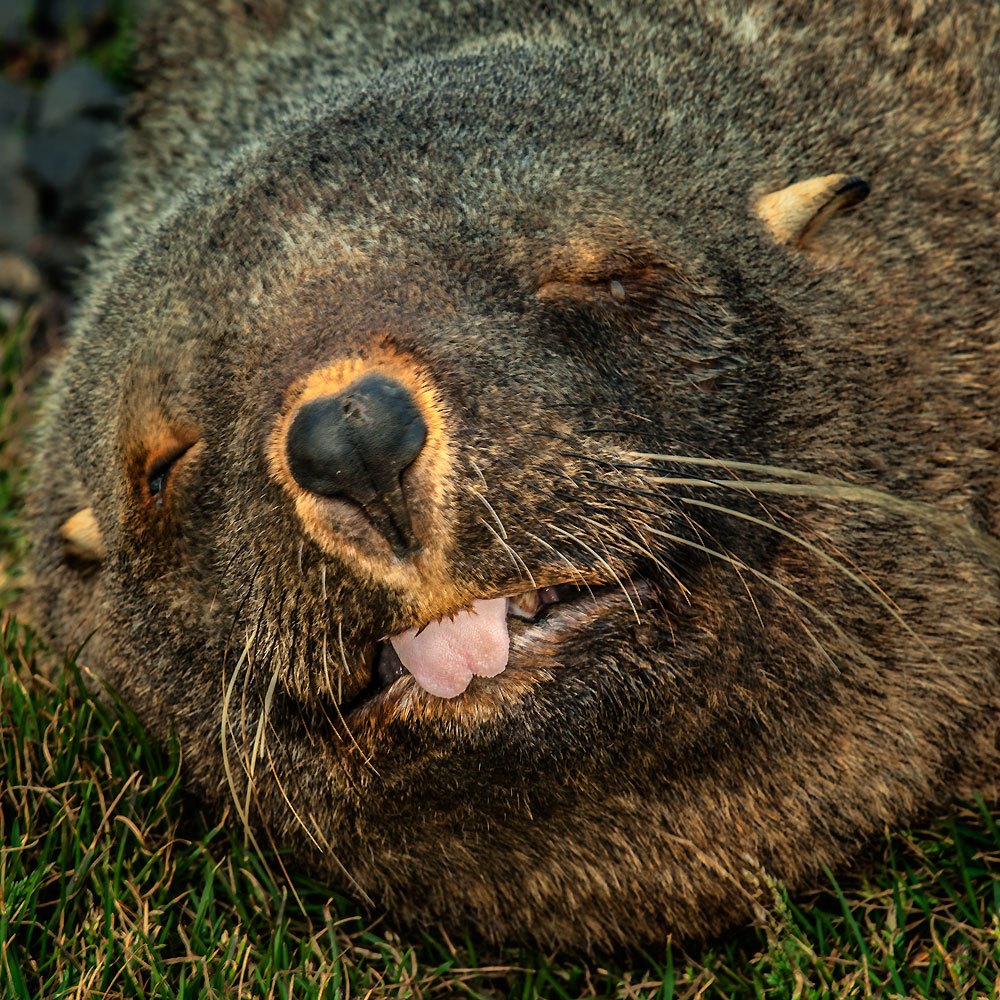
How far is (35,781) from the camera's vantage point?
4555 mm

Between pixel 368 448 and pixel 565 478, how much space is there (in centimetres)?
50

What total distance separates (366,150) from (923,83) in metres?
1.96

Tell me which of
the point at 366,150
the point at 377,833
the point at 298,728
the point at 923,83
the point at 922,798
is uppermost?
the point at 366,150

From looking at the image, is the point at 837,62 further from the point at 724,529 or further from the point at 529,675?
the point at 529,675

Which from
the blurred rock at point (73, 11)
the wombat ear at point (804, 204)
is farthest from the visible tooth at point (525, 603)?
the blurred rock at point (73, 11)

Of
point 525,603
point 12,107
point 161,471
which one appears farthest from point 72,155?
point 525,603

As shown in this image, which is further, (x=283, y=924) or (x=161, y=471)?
(x=283, y=924)

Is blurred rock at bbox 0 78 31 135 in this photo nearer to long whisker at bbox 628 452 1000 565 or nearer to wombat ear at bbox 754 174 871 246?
wombat ear at bbox 754 174 871 246

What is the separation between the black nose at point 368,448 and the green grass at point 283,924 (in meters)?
1.54

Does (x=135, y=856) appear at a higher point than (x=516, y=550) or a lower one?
lower

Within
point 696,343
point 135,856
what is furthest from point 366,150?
point 135,856

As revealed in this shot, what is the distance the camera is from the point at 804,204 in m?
3.87

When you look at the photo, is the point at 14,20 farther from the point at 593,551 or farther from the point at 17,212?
the point at 593,551

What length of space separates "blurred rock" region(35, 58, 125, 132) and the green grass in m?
3.92
